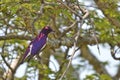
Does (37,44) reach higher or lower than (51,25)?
higher

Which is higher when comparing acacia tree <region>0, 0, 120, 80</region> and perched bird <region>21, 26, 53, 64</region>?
perched bird <region>21, 26, 53, 64</region>

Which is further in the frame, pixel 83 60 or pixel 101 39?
pixel 83 60

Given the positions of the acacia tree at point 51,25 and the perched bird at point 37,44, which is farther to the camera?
the acacia tree at point 51,25

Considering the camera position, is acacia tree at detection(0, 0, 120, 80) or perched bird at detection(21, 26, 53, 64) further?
acacia tree at detection(0, 0, 120, 80)

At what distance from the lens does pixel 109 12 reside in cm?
455

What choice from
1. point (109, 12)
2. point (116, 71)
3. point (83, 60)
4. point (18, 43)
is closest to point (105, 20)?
point (109, 12)

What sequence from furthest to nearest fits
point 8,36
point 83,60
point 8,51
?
point 83,60
point 8,51
point 8,36

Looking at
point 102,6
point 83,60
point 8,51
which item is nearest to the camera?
point 102,6

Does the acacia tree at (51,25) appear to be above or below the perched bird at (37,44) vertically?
below

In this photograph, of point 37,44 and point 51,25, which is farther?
point 51,25

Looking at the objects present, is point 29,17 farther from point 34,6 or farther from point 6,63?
point 6,63

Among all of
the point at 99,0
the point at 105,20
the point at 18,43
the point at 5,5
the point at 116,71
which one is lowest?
the point at 116,71

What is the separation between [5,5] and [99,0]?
44.5 inches

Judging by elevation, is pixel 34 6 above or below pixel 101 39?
above
